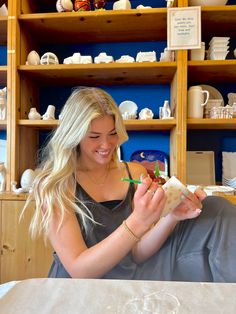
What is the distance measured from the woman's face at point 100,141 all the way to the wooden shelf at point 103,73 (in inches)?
25.2

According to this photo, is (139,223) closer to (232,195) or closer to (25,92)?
(232,195)

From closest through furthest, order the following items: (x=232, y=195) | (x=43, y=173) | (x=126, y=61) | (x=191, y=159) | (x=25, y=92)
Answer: (x=43, y=173), (x=232, y=195), (x=126, y=61), (x=25, y=92), (x=191, y=159)

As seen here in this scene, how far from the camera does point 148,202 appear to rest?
0.67 m

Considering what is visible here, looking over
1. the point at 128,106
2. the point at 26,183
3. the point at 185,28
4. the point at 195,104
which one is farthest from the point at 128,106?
the point at 26,183

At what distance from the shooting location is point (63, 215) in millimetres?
778

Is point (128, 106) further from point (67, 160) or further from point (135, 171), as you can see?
point (67, 160)

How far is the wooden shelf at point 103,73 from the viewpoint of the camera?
1.47m

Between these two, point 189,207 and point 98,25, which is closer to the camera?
point 189,207

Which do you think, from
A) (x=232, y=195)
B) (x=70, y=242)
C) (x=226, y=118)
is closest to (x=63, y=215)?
(x=70, y=242)

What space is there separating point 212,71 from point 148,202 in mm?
1141

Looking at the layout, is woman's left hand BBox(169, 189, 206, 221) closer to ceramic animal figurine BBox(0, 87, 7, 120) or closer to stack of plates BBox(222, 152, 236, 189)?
stack of plates BBox(222, 152, 236, 189)

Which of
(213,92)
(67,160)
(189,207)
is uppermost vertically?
(213,92)

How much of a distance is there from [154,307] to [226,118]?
1.21 m

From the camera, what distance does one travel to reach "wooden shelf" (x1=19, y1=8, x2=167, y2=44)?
57.1 inches
